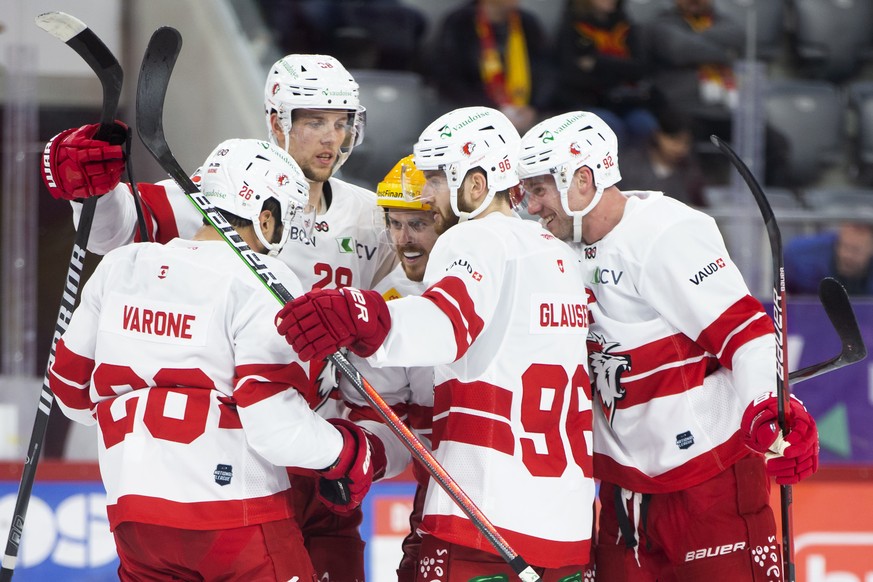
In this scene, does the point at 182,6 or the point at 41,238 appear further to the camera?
the point at 182,6

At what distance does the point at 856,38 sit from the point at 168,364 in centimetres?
531

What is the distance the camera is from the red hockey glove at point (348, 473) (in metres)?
2.54

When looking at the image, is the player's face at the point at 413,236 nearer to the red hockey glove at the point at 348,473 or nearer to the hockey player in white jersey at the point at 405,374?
the hockey player in white jersey at the point at 405,374

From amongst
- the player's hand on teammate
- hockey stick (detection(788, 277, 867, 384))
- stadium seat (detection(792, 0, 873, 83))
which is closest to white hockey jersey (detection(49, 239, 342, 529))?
the player's hand on teammate

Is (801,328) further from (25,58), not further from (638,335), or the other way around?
(25,58)

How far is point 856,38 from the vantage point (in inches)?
263

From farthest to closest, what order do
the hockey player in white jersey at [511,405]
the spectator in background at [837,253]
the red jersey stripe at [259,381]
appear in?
1. the spectator in background at [837,253]
2. the hockey player in white jersey at [511,405]
3. the red jersey stripe at [259,381]

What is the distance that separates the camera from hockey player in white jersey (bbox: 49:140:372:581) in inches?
95.4

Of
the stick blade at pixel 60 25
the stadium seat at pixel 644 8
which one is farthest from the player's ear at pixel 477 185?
the stadium seat at pixel 644 8

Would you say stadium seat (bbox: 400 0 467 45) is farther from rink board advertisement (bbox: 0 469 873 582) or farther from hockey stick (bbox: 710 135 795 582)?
hockey stick (bbox: 710 135 795 582)

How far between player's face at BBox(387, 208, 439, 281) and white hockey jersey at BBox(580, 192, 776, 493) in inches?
14.9

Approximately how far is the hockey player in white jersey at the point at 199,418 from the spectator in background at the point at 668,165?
2.80 metres

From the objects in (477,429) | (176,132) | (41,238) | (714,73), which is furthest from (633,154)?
(477,429)

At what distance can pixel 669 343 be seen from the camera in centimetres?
283
